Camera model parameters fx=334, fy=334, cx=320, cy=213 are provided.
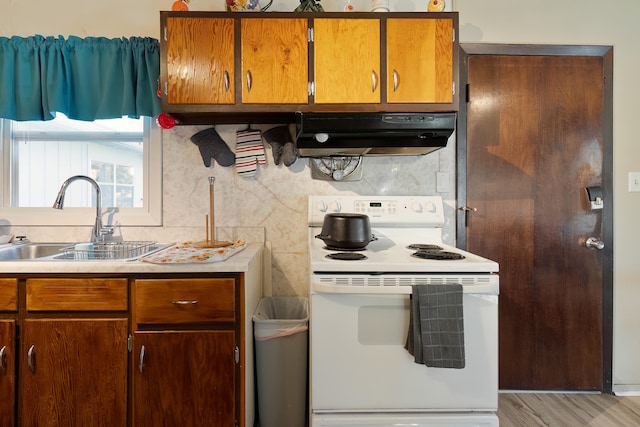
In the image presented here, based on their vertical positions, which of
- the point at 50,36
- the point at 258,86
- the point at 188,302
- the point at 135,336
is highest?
the point at 50,36

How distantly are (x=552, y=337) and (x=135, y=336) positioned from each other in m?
2.18

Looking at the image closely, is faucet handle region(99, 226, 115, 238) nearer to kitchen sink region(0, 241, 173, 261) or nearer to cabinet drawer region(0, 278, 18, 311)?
kitchen sink region(0, 241, 173, 261)

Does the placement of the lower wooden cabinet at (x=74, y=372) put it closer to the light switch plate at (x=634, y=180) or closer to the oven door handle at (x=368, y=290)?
the oven door handle at (x=368, y=290)

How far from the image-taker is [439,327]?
1174 mm

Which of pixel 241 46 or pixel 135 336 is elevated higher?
pixel 241 46

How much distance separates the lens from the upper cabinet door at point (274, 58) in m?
1.59

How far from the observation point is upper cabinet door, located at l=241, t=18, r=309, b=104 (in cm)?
159

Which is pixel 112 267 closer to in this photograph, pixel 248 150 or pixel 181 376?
pixel 181 376

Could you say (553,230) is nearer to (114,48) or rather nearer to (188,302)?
(188,302)

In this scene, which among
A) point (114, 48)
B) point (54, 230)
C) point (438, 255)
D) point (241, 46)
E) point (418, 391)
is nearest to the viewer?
point (418, 391)

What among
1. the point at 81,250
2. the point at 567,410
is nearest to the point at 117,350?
the point at 81,250

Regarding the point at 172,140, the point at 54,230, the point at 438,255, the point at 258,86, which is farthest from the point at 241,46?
the point at 54,230

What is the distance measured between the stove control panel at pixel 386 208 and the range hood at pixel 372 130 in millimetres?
295

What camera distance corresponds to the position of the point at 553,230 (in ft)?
6.36
